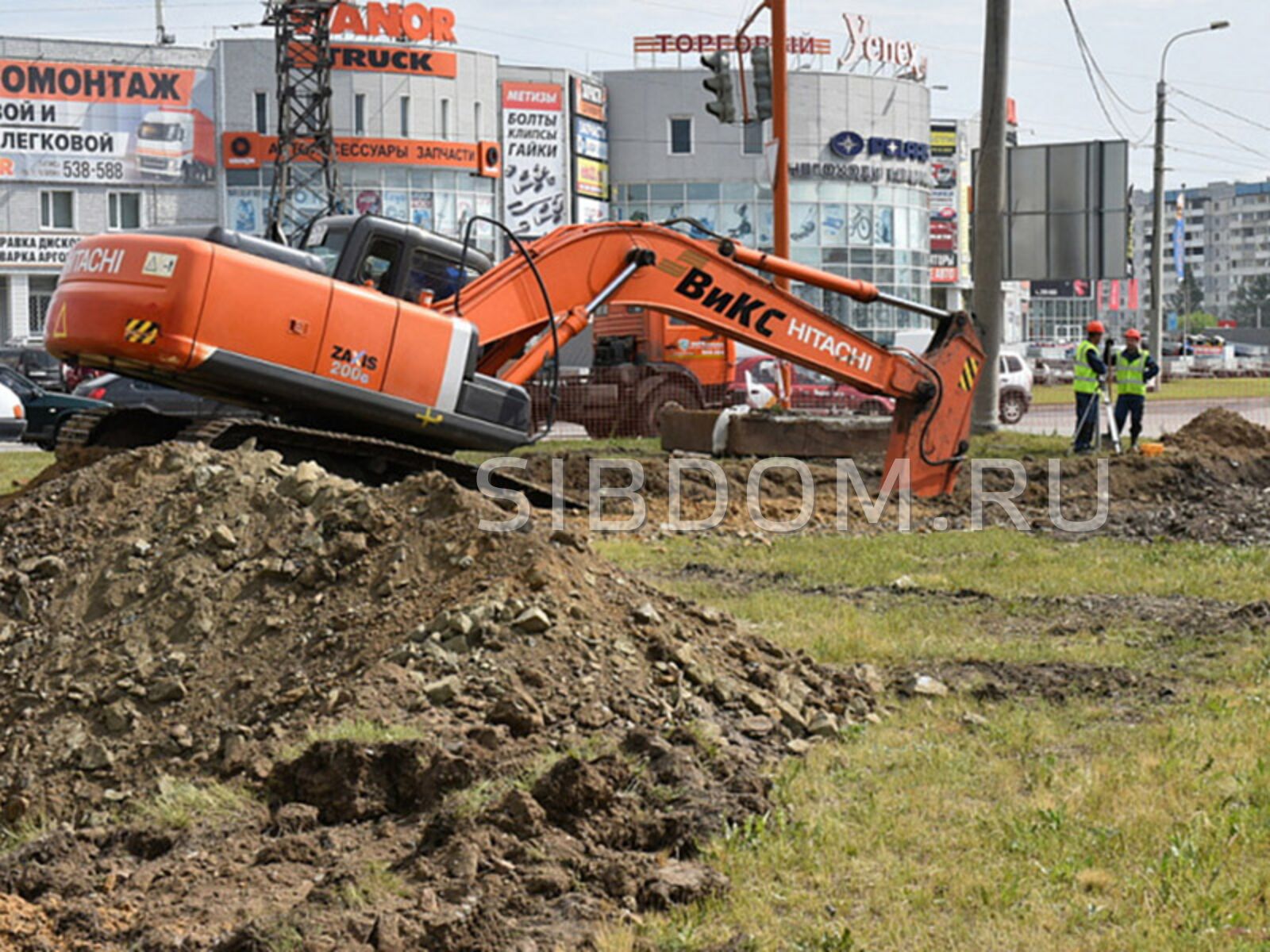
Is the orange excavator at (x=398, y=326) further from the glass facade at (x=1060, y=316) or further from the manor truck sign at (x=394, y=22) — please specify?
the glass facade at (x=1060, y=316)

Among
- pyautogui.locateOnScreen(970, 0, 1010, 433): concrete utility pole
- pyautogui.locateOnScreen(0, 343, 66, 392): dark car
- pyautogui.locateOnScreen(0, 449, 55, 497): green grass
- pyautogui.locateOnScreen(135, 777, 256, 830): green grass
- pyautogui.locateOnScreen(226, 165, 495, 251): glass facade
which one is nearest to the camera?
pyautogui.locateOnScreen(135, 777, 256, 830): green grass

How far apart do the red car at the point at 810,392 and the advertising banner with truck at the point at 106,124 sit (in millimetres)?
34812

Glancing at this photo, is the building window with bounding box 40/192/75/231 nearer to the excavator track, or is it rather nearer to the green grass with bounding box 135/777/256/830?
the excavator track

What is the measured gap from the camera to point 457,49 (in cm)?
6488

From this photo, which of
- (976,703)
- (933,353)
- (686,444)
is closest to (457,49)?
(686,444)

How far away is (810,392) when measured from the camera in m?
31.1

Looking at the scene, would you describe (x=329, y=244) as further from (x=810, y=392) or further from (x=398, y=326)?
(x=810, y=392)

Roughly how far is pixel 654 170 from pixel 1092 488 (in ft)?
176

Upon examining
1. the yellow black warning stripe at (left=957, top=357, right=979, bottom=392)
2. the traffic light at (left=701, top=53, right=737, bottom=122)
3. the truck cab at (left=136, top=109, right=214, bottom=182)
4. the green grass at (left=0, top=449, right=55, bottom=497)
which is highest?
the truck cab at (left=136, top=109, right=214, bottom=182)

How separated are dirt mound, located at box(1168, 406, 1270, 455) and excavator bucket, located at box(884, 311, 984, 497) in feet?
19.5

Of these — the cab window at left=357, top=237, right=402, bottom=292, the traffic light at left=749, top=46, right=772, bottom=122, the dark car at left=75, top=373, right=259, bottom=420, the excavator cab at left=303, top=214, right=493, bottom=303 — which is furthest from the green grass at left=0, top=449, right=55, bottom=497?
the traffic light at left=749, top=46, right=772, bottom=122

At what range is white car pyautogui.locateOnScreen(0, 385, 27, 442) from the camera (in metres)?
21.6

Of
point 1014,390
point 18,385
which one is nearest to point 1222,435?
point 1014,390

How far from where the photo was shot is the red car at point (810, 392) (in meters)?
29.4
